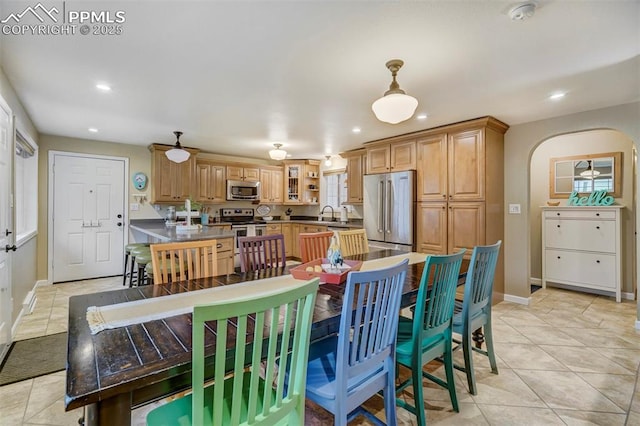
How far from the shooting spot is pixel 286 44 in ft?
6.67

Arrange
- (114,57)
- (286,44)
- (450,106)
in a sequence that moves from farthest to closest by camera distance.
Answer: (450,106) < (114,57) < (286,44)

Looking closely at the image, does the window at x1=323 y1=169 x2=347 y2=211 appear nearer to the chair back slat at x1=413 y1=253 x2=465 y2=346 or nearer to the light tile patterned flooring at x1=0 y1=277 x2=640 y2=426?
the light tile patterned flooring at x1=0 y1=277 x2=640 y2=426

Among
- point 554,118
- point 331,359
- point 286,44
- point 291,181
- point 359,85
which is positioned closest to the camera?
point 331,359

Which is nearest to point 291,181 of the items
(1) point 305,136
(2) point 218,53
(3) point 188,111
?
(1) point 305,136

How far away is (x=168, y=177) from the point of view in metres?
5.33

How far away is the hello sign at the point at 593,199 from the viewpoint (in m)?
4.11

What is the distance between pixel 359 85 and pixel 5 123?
2.95 meters

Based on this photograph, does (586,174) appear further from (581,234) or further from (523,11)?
(523,11)

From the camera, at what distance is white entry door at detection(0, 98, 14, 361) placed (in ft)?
7.82

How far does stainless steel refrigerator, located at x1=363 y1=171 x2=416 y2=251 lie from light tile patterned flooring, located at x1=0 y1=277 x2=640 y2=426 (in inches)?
58.6

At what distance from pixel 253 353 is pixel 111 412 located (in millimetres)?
430

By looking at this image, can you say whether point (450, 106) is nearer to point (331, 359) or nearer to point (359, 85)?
point (359, 85)

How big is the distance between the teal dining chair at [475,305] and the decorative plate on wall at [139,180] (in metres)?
5.27

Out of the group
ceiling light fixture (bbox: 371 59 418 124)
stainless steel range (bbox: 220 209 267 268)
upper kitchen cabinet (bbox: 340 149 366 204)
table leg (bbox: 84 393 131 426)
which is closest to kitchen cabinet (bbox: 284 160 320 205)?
stainless steel range (bbox: 220 209 267 268)
